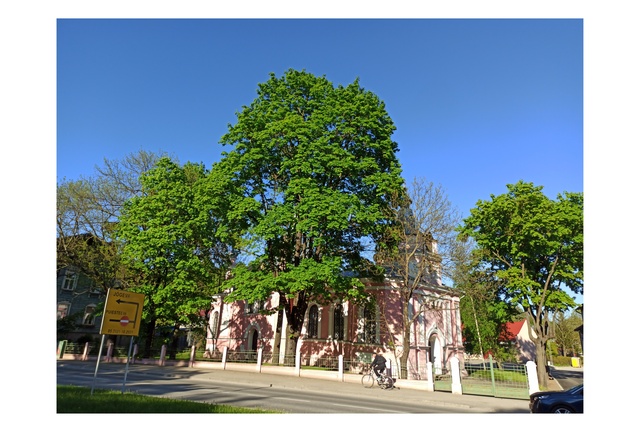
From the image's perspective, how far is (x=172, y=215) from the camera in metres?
25.7

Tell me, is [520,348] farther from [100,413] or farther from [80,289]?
[100,413]

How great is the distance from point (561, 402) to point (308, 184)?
1425 cm

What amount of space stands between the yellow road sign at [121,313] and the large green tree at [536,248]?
18411 millimetres

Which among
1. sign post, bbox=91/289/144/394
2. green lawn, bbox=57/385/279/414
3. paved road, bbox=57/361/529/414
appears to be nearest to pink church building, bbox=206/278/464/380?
paved road, bbox=57/361/529/414

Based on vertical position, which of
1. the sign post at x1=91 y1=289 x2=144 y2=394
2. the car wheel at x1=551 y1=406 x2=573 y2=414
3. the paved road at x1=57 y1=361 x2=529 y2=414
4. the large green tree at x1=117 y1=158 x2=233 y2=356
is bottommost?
the paved road at x1=57 y1=361 x2=529 y2=414

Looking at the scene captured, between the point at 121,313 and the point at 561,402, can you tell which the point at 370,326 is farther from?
the point at 121,313

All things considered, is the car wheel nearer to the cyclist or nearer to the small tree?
the cyclist

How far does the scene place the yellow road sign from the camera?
1086 centimetres

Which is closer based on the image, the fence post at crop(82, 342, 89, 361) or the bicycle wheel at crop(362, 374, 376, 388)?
the bicycle wheel at crop(362, 374, 376, 388)

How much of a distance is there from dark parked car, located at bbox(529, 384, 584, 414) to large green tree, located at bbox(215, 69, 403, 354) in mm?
11142

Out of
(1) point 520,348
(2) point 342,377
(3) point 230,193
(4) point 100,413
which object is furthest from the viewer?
(1) point 520,348

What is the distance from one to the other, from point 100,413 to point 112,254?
21.9 meters

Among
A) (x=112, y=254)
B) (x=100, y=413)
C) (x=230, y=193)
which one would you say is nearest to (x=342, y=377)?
(x=230, y=193)

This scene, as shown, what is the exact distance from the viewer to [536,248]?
2480cm
